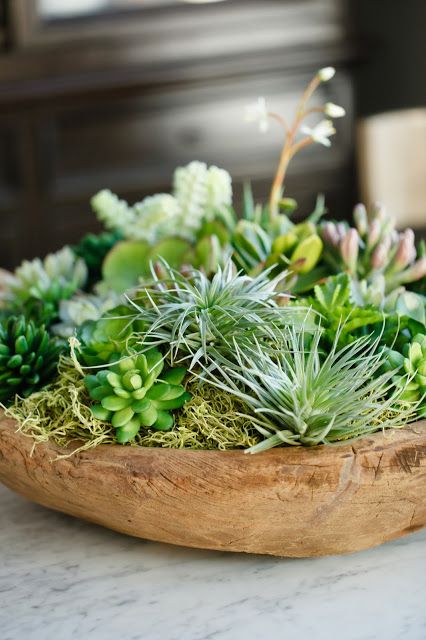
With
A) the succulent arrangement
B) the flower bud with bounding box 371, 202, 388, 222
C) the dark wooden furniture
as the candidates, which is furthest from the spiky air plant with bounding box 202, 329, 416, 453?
the dark wooden furniture

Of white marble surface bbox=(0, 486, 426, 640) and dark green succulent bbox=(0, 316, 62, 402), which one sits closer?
white marble surface bbox=(0, 486, 426, 640)

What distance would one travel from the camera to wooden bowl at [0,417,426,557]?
0.67 meters

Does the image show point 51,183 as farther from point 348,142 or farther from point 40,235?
point 348,142

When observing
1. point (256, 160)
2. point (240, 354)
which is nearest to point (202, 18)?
point (256, 160)

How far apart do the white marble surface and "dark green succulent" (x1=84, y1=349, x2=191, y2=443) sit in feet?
0.40

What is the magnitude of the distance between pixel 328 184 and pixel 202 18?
79 centimetres

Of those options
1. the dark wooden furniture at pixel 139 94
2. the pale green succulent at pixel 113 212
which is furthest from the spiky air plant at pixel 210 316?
the dark wooden furniture at pixel 139 94

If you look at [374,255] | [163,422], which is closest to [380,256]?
[374,255]

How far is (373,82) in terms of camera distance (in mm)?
3629

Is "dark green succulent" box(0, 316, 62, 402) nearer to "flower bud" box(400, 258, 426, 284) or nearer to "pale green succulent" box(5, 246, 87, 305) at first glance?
"pale green succulent" box(5, 246, 87, 305)

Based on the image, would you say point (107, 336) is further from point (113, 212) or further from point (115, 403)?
point (113, 212)

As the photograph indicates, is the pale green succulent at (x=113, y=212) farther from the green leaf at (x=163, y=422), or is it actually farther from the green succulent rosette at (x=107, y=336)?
the green leaf at (x=163, y=422)

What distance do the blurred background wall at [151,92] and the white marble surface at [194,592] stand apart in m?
2.43

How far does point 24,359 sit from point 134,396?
0.51 feet
